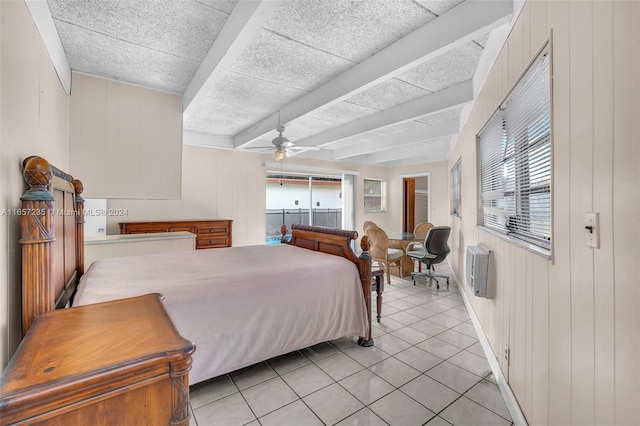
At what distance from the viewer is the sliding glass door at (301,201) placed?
652 centimetres

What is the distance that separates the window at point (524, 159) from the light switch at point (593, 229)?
418 millimetres

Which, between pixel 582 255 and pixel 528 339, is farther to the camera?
pixel 528 339

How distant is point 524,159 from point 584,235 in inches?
34.3

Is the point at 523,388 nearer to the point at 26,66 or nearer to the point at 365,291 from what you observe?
the point at 365,291

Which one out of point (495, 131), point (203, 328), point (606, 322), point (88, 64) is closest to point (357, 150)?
point (495, 131)

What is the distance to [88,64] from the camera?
2662 millimetres

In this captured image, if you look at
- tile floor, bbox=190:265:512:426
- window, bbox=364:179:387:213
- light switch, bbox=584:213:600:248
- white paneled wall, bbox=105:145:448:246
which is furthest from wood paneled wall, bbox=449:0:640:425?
window, bbox=364:179:387:213

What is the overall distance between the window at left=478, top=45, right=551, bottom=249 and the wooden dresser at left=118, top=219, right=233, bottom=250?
412 cm

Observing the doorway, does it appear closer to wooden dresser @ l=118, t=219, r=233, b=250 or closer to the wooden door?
the wooden door

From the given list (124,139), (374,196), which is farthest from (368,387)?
(374,196)

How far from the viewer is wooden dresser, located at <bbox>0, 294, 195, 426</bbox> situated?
70 cm

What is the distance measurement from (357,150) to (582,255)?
5411 millimetres

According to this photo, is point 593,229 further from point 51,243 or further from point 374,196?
point 374,196

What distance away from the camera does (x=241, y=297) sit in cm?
199
